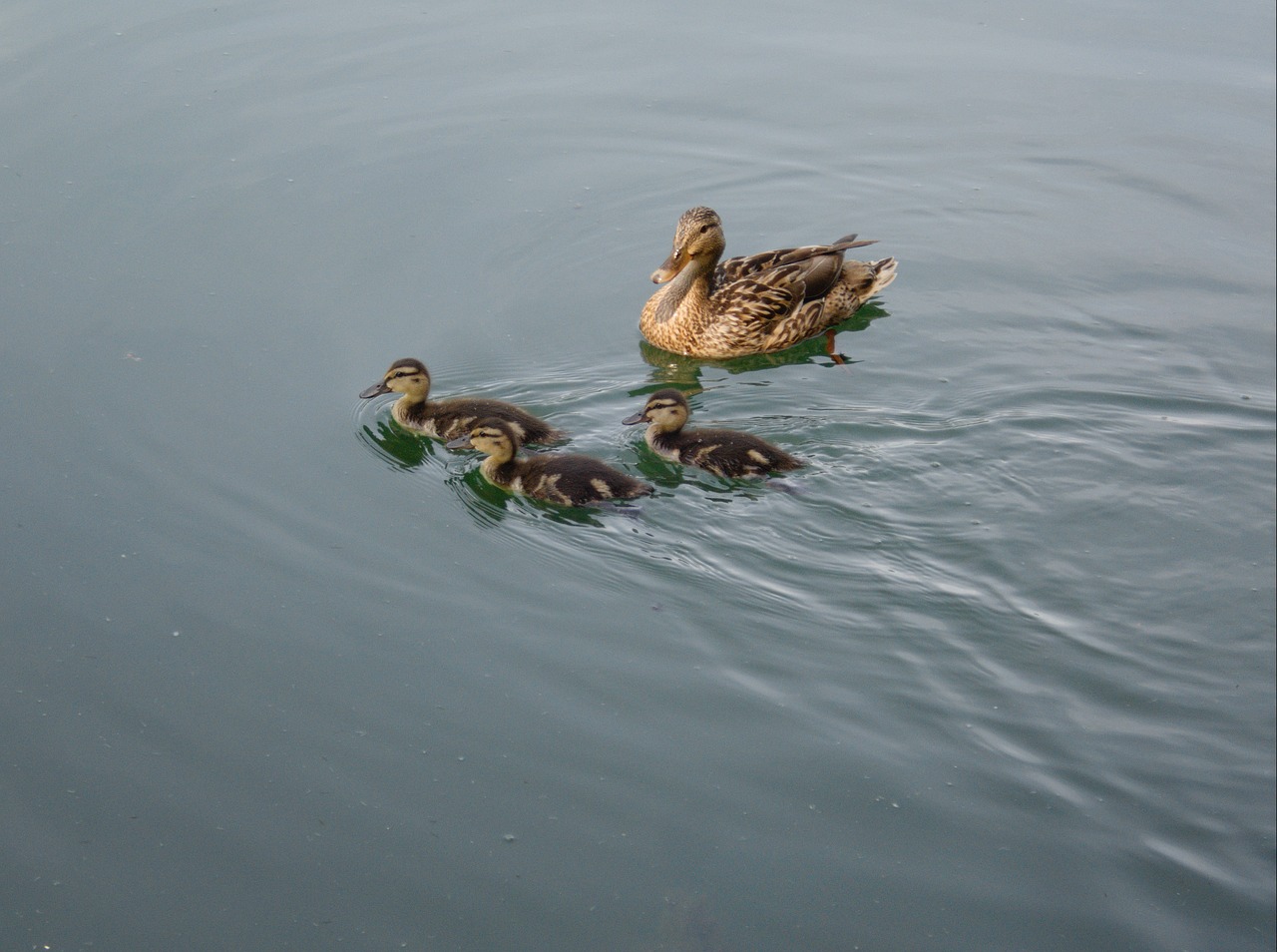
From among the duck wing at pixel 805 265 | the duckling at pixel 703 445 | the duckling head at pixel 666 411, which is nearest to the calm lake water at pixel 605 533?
the duckling at pixel 703 445

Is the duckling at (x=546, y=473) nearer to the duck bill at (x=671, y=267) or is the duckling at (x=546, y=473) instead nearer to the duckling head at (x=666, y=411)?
the duckling head at (x=666, y=411)

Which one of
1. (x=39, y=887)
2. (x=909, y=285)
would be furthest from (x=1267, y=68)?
(x=39, y=887)

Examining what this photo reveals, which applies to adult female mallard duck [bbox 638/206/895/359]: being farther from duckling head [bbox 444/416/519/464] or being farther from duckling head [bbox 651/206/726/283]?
duckling head [bbox 444/416/519/464]

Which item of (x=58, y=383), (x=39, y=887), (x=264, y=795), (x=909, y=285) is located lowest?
(x=39, y=887)

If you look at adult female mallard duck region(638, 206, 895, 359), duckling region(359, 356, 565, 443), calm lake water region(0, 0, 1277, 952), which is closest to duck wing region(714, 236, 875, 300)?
adult female mallard duck region(638, 206, 895, 359)

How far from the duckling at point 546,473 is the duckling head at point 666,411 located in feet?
1.13

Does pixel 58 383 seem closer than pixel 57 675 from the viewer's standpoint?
No

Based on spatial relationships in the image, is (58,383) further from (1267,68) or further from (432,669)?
(1267,68)

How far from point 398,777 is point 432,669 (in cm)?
50

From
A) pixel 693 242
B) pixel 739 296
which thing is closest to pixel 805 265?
pixel 739 296

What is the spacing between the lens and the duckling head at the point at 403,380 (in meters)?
5.80

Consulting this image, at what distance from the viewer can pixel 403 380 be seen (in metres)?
5.80

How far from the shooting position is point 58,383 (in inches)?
225

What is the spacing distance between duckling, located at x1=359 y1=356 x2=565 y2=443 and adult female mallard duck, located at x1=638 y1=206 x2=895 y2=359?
123 cm
